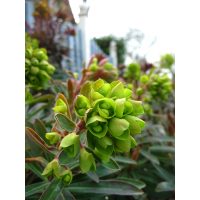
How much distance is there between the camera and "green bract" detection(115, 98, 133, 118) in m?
0.32

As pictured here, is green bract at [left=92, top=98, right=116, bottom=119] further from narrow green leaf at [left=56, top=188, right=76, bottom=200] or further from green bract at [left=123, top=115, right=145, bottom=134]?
narrow green leaf at [left=56, top=188, right=76, bottom=200]

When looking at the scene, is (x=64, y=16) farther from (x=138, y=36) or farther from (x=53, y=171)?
(x=138, y=36)

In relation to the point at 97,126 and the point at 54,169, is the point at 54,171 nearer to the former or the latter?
the point at 54,169

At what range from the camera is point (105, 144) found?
33cm

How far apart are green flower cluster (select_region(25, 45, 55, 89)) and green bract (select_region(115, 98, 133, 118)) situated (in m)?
0.37

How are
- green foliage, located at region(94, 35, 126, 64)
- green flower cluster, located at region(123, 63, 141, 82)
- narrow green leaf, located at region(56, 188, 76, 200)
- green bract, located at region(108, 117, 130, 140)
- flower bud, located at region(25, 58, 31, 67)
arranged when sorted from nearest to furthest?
1. green bract, located at region(108, 117, 130, 140)
2. narrow green leaf, located at region(56, 188, 76, 200)
3. flower bud, located at region(25, 58, 31, 67)
4. green flower cluster, located at region(123, 63, 141, 82)
5. green foliage, located at region(94, 35, 126, 64)

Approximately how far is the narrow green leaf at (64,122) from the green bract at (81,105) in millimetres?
42

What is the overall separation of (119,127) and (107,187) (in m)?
0.30

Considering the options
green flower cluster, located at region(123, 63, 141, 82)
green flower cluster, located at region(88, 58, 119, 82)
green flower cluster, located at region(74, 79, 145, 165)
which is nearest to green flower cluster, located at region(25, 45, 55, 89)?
green flower cluster, located at region(88, 58, 119, 82)

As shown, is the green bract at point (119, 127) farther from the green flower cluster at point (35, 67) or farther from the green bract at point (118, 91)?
the green flower cluster at point (35, 67)

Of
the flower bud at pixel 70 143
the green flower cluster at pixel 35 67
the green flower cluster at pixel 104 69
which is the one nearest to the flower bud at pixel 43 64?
the green flower cluster at pixel 35 67

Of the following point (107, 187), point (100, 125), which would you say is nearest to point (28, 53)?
point (100, 125)
